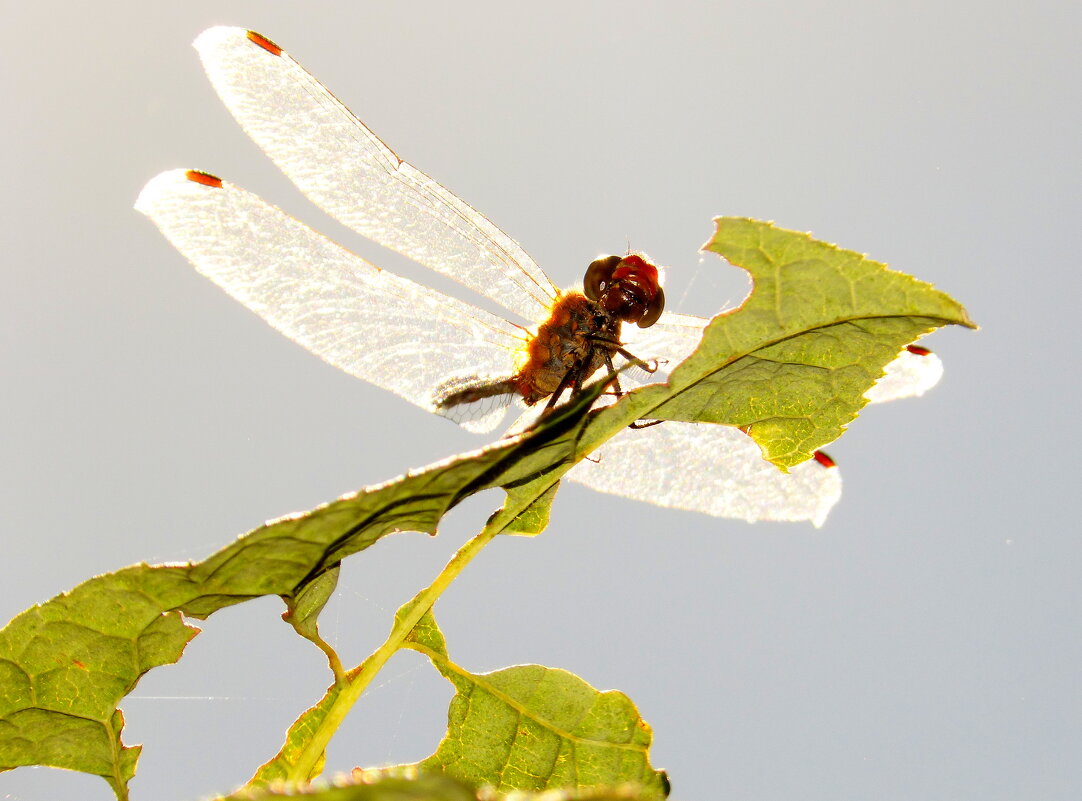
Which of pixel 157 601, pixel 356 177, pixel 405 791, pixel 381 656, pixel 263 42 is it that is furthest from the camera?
pixel 356 177

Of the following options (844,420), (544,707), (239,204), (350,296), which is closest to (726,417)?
(844,420)

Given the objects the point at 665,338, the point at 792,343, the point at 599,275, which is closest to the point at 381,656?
the point at 792,343

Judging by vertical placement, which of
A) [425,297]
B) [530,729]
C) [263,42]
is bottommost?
[530,729]

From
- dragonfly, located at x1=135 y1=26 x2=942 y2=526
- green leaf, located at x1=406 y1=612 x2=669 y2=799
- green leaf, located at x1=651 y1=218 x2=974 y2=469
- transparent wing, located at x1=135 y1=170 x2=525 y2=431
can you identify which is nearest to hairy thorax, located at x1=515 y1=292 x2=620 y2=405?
dragonfly, located at x1=135 y1=26 x2=942 y2=526

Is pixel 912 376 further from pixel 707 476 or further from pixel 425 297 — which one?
pixel 425 297

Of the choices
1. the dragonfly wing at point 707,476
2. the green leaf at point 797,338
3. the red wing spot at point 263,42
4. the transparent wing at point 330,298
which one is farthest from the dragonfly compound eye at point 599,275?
the red wing spot at point 263,42

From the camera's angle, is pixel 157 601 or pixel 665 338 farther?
pixel 665 338

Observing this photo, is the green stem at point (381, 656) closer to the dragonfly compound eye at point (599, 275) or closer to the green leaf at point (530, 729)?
the green leaf at point (530, 729)
